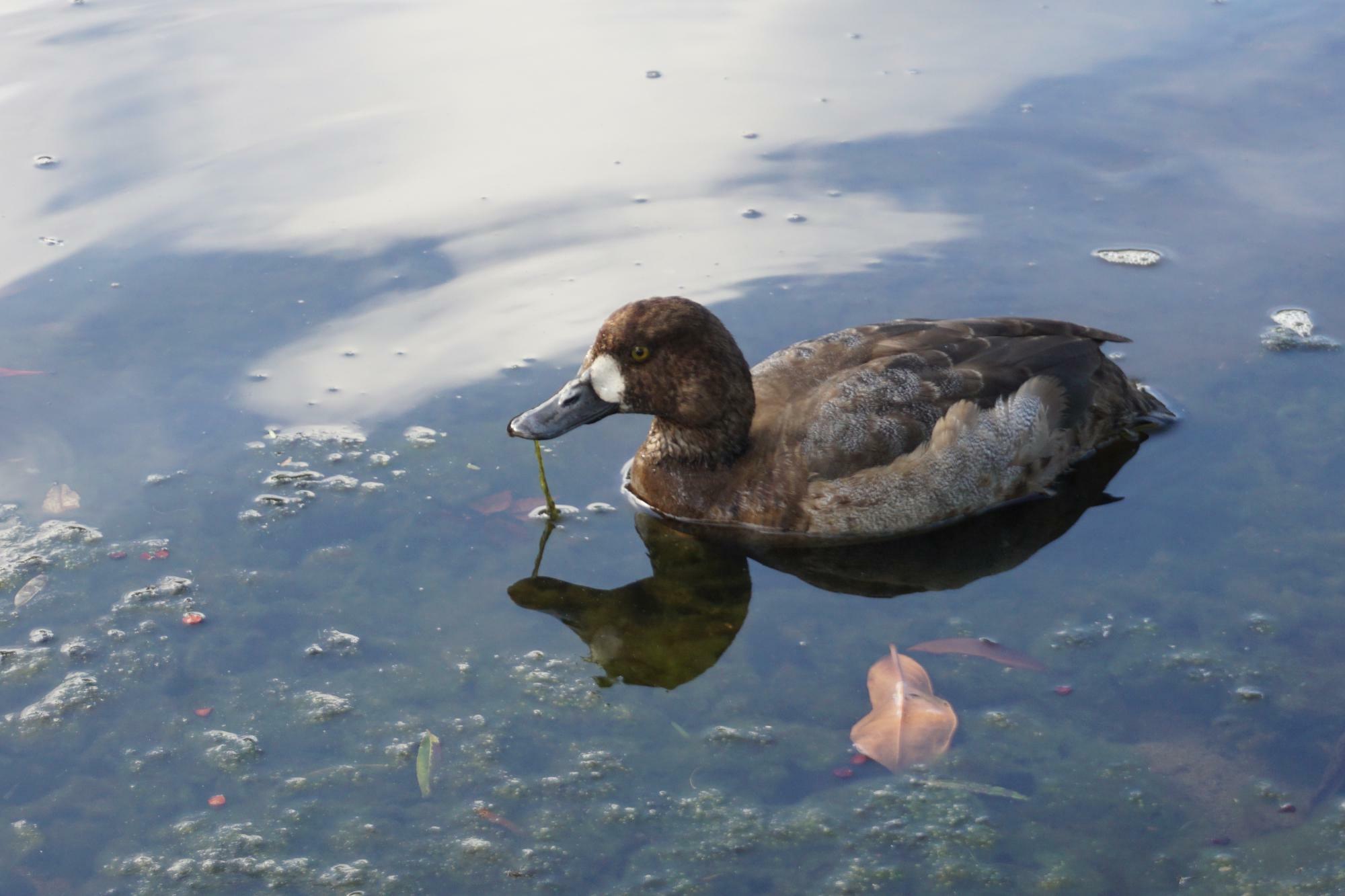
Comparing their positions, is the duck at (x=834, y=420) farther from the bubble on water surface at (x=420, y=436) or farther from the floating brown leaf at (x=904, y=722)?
the floating brown leaf at (x=904, y=722)

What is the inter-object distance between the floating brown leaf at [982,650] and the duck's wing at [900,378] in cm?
99

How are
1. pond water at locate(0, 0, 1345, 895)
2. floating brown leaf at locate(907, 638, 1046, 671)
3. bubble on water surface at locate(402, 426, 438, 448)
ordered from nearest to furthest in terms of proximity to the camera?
pond water at locate(0, 0, 1345, 895) < floating brown leaf at locate(907, 638, 1046, 671) < bubble on water surface at locate(402, 426, 438, 448)

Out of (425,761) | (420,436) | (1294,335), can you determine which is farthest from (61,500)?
(1294,335)

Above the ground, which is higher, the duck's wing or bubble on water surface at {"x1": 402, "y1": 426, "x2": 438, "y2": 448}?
the duck's wing

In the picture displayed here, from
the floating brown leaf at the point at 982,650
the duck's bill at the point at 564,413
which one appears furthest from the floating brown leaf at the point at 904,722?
the duck's bill at the point at 564,413

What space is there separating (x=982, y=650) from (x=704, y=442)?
157cm

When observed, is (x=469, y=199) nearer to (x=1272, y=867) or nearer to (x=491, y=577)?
(x=491, y=577)

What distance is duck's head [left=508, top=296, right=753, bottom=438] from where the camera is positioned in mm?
5723

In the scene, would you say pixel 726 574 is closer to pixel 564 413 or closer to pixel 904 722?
pixel 564 413

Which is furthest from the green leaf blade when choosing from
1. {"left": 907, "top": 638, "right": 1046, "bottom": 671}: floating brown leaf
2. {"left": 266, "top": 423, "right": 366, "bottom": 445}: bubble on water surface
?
{"left": 266, "top": 423, "right": 366, "bottom": 445}: bubble on water surface

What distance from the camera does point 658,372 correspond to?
578 cm

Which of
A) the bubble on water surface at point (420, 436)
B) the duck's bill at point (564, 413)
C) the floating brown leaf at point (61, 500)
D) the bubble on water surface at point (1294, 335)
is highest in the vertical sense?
A: the duck's bill at point (564, 413)

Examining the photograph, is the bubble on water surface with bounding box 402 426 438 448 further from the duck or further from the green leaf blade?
the green leaf blade

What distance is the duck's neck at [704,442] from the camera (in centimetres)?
584
